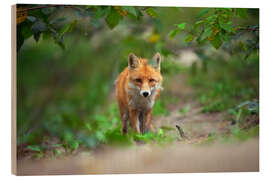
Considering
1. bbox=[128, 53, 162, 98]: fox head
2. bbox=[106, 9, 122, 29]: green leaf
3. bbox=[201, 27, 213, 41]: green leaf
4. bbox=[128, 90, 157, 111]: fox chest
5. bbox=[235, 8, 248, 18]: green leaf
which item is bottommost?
bbox=[128, 90, 157, 111]: fox chest

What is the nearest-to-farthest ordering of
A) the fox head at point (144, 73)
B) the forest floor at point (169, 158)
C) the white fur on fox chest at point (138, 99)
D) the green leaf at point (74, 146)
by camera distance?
1. the forest floor at point (169, 158)
2. the fox head at point (144, 73)
3. the white fur on fox chest at point (138, 99)
4. the green leaf at point (74, 146)

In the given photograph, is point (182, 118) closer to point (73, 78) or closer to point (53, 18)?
point (53, 18)

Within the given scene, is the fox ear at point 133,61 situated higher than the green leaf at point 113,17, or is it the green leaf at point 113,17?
the green leaf at point 113,17

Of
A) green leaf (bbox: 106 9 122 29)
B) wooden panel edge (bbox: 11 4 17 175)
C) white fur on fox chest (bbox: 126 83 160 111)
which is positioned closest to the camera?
wooden panel edge (bbox: 11 4 17 175)

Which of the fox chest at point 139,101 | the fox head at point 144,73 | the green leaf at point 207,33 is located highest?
the green leaf at point 207,33

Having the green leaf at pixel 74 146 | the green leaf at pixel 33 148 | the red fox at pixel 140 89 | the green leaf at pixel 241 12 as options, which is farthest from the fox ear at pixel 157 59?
the green leaf at pixel 33 148

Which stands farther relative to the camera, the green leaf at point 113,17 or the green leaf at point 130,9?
the green leaf at point 113,17

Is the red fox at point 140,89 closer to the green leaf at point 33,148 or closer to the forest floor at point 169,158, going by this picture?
the forest floor at point 169,158

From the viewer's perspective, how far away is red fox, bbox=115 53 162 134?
4469mm

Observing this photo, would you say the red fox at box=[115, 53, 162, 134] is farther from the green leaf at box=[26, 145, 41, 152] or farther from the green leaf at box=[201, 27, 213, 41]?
the green leaf at box=[26, 145, 41, 152]

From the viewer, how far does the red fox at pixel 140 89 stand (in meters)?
4.47

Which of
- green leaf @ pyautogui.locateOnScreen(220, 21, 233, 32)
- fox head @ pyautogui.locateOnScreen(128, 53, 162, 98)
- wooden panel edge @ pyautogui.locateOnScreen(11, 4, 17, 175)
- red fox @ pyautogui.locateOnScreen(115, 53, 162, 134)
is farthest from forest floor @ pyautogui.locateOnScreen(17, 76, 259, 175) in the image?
green leaf @ pyautogui.locateOnScreen(220, 21, 233, 32)

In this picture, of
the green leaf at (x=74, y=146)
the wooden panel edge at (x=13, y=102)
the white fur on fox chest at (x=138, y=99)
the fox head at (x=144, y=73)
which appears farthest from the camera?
the green leaf at (x=74, y=146)

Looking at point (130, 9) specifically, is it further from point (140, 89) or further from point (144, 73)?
point (140, 89)
